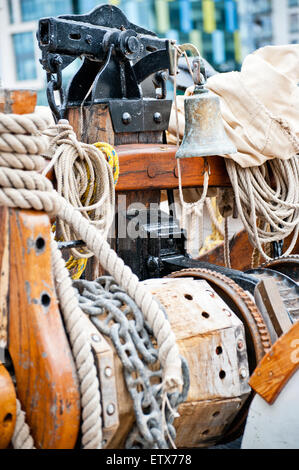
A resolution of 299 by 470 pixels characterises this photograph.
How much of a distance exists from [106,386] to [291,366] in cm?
47

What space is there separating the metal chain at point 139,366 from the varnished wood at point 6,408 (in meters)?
0.26

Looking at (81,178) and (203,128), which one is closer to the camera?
(81,178)

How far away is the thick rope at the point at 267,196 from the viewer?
9.65 feet

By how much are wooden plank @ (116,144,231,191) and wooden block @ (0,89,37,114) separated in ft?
3.72

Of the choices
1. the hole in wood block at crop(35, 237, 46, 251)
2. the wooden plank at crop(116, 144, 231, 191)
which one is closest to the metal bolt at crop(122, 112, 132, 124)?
the wooden plank at crop(116, 144, 231, 191)

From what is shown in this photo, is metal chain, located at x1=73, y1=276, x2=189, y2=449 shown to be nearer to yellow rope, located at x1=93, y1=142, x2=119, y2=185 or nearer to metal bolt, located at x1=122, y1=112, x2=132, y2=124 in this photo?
yellow rope, located at x1=93, y1=142, x2=119, y2=185

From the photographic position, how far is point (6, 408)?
1.41m

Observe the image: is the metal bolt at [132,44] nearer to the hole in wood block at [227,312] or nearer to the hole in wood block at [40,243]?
the hole in wood block at [227,312]

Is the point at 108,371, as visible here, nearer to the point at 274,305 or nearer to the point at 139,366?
the point at 139,366

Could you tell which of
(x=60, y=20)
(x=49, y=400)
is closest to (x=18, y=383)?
(x=49, y=400)

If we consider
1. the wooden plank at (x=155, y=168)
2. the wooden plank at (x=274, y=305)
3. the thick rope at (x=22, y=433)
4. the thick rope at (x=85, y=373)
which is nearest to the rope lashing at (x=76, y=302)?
the thick rope at (x=85, y=373)

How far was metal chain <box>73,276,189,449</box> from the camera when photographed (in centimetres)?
154

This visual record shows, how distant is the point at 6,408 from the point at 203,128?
1589mm

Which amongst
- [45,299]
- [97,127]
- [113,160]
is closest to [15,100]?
[45,299]
